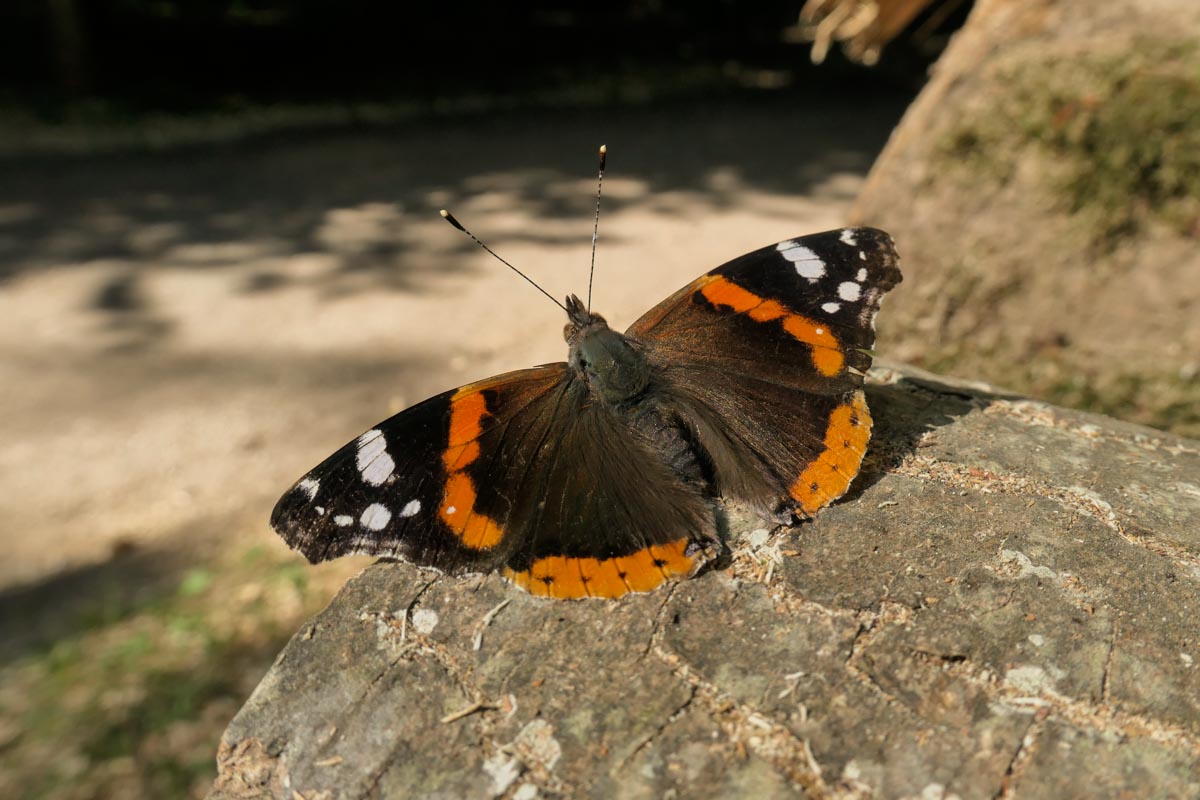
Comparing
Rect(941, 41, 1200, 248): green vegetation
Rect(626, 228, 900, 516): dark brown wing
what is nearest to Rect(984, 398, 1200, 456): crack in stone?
Rect(626, 228, 900, 516): dark brown wing

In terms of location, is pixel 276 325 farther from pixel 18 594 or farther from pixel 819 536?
pixel 819 536

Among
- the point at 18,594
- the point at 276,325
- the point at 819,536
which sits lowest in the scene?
the point at 18,594

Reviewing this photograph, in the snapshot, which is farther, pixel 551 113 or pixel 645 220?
pixel 551 113

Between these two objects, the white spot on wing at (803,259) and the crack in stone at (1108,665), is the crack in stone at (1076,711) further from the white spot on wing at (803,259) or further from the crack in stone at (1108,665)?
the white spot on wing at (803,259)

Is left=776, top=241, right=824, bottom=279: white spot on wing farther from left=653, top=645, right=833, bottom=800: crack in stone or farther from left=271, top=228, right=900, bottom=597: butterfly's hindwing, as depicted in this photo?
left=653, top=645, right=833, bottom=800: crack in stone

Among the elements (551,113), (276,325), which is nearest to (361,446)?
(276,325)

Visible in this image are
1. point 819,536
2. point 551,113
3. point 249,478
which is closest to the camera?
point 819,536

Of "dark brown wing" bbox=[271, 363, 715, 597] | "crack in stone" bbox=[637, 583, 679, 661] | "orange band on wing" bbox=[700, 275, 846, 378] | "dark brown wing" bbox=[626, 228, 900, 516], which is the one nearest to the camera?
"crack in stone" bbox=[637, 583, 679, 661]
